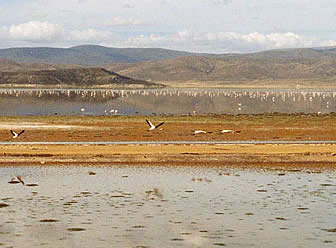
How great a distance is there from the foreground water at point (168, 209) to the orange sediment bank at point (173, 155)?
10.7 ft

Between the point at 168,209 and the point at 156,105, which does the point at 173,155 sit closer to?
the point at 168,209

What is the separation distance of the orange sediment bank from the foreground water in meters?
3.26

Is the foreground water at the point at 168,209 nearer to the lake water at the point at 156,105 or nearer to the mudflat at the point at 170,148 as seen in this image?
the mudflat at the point at 170,148

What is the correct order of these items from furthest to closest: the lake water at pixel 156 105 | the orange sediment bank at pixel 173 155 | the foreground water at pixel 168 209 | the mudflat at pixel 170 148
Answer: the lake water at pixel 156 105 < the mudflat at pixel 170 148 < the orange sediment bank at pixel 173 155 < the foreground water at pixel 168 209

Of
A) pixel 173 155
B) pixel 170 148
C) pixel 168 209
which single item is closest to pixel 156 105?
pixel 170 148

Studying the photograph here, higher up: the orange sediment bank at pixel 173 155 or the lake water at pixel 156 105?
the orange sediment bank at pixel 173 155

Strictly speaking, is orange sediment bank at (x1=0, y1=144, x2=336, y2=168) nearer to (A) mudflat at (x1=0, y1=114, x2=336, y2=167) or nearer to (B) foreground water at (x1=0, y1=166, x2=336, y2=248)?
(A) mudflat at (x1=0, y1=114, x2=336, y2=167)

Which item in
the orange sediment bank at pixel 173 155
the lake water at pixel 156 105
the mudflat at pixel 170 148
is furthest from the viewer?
the lake water at pixel 156 105

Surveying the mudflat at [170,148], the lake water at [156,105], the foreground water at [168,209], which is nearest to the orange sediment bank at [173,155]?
the mudflat at [170,148]

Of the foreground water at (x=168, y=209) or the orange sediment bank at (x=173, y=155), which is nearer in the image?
the foreground water at (x=168, y=209)

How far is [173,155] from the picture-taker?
30188 millimetres

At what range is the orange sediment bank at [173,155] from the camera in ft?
94.9

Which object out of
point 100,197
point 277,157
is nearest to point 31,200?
point 100,197

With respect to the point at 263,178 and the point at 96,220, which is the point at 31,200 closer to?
the point at 96,220
